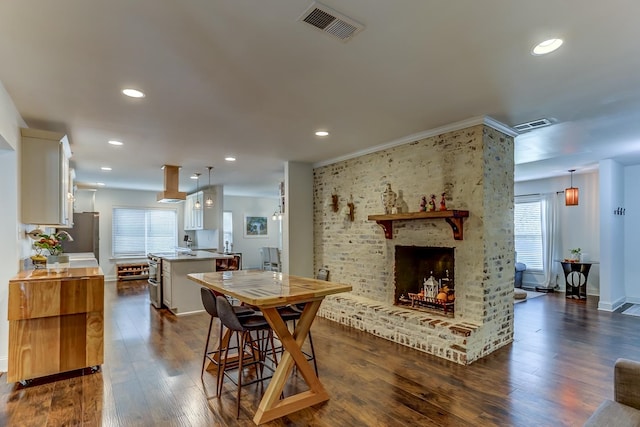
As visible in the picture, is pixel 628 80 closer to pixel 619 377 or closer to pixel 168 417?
pixel 619 377

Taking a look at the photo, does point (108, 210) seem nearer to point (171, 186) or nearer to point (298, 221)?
point (171, 186)

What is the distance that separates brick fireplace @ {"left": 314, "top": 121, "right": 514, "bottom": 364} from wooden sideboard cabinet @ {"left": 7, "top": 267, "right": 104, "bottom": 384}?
309 cm

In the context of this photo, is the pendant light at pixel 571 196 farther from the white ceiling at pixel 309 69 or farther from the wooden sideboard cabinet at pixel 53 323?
the wooden sideboard cabinet at pixel 53 323

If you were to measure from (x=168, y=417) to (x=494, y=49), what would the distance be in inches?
138

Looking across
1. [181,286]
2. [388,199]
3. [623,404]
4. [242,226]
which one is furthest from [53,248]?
[242,226]

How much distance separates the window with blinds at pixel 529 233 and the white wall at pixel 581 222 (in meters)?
0.32

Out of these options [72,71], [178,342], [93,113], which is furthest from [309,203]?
[72,71]

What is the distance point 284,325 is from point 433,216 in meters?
2.19

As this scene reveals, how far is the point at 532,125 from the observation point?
12.9ft

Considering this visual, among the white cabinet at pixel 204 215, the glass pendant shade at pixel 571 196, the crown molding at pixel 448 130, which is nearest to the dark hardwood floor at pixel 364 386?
the crown molding at pixel 448 130

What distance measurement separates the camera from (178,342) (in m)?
4.24

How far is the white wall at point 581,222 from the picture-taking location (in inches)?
282

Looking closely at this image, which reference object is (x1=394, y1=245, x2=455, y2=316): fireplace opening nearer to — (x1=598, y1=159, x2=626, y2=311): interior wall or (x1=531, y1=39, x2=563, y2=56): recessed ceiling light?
(x1=531, y1=39, x2=563, y2=56): recessed ceiling light

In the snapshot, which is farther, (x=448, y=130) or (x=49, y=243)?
(x=448, y=130)
